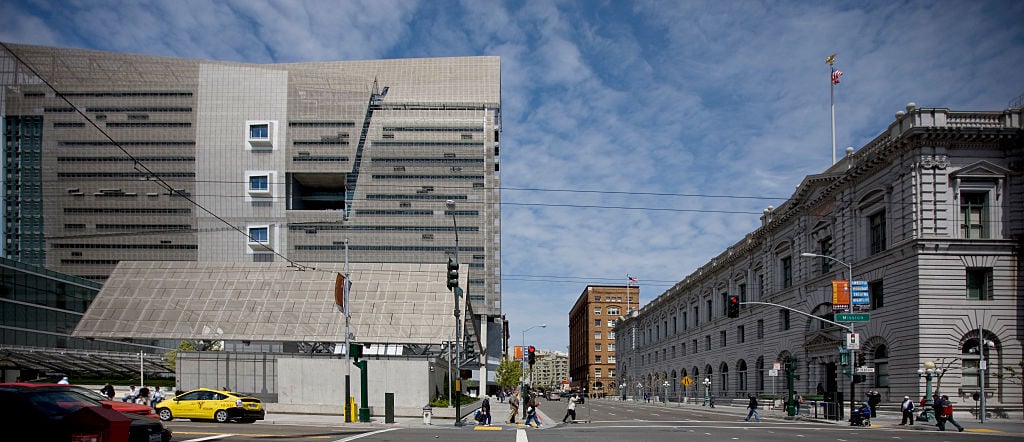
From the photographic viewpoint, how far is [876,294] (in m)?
48.2

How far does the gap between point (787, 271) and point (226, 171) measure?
102 m

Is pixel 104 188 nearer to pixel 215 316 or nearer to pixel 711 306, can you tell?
pixel 215 316

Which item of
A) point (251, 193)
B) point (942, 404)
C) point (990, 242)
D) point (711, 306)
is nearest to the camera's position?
point (942, 404)

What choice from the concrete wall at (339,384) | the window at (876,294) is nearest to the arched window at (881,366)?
Result: the window at (876,294)

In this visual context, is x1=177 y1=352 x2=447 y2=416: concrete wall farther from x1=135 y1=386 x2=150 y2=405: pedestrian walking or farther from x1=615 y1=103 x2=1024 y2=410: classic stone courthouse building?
x1=615 y1=103 x2=1024 y2=410: classic stone courthouse building

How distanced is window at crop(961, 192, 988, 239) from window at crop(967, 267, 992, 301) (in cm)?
195

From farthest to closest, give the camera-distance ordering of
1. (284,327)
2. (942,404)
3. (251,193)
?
(251,193)
(284,327)
(942,404)

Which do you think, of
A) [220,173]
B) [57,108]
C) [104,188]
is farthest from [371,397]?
[57,108]

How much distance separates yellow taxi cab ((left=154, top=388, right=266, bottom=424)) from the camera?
3138 cm

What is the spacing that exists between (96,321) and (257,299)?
1092cm

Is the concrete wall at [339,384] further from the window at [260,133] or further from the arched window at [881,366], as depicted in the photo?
the window at [260,133]

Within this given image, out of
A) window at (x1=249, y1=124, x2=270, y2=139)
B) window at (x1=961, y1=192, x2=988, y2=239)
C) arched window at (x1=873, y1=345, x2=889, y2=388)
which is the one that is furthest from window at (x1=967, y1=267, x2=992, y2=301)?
window at (x1=249, y1=124, x2=270, y2=139)

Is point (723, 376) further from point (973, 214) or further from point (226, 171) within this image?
point (226, 171)

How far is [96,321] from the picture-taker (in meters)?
53.3
